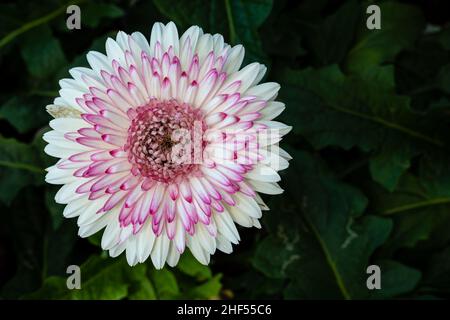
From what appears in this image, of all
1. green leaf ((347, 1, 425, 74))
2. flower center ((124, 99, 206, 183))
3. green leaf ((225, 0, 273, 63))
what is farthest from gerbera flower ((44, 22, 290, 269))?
green leaf ((347, 1, 425, 74))

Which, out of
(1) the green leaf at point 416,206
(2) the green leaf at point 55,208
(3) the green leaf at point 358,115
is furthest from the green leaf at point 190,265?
(1) the green leaf at point 416,206

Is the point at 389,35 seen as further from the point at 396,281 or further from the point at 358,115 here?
the point at 396,281

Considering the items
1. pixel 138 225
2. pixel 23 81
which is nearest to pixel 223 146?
pixel 138 225

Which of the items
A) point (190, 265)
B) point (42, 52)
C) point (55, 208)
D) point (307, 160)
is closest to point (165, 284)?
point (190, 265)

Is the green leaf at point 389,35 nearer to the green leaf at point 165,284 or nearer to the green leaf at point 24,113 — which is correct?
the green leaf at point 165,284

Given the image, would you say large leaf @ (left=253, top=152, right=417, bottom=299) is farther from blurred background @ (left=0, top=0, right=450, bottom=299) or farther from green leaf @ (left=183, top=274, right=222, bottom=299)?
green leaf @ (left=183, top=274, right=222, bottom=299)
